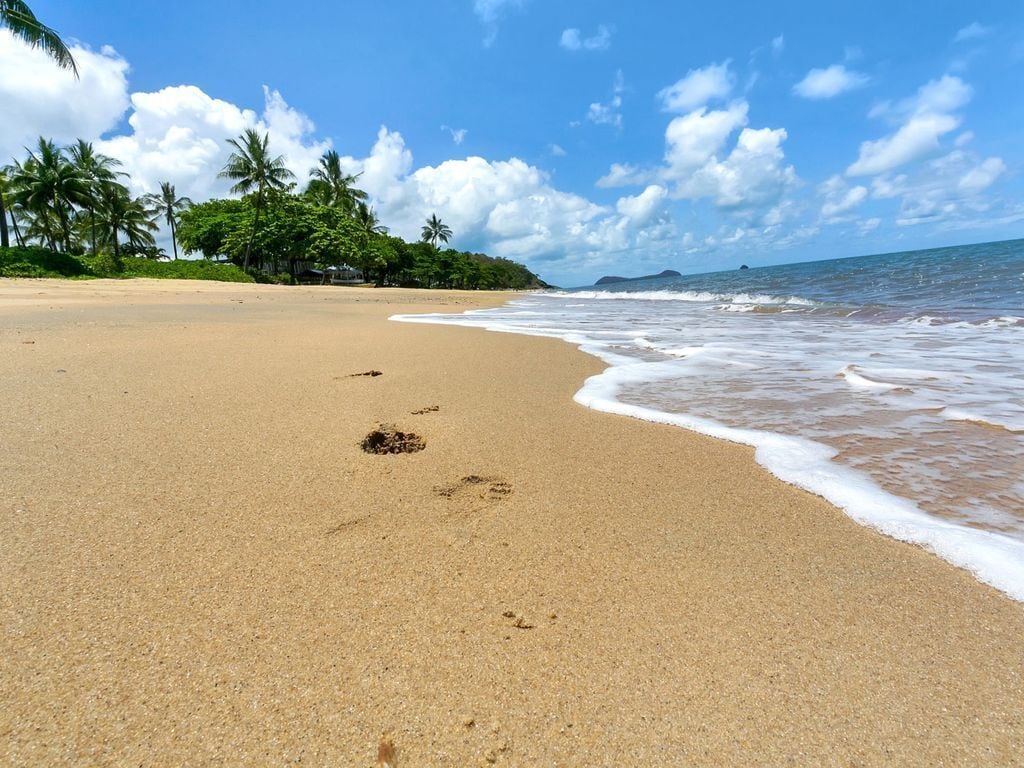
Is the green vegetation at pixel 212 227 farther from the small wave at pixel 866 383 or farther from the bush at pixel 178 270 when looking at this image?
the small wave at pixel 866 383

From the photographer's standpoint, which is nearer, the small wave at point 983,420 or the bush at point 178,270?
the small wave at point 983,420

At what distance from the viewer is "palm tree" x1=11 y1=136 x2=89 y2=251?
30250 millimetres

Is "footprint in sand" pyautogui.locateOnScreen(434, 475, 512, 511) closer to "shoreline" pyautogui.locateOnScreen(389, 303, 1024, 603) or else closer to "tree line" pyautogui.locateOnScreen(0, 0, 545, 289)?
"shoreline" pyautogui.locateOnScreen(389, 303, 1024, 603)

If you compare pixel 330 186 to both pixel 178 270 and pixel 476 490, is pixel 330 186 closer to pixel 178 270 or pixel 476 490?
pixel 178 270

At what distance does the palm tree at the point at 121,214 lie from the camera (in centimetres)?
3809

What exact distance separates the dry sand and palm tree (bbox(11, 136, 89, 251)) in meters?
40.8

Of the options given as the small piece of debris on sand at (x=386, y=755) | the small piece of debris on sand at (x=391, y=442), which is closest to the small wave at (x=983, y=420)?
the small piece of debris on sand at (x=391, y=442)

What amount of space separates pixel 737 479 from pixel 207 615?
2.25 metres

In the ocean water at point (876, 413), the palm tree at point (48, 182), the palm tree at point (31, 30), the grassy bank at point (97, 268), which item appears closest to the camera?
the ocean water at point (876, 413)

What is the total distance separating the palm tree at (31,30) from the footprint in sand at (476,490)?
2408 cm

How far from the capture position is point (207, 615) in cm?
134

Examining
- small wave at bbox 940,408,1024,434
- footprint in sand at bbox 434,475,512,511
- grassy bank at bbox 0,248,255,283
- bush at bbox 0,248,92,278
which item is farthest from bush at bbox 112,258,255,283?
small wave at bbox 940,408,1024,434

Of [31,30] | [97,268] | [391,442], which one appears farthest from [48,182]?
[391,442]

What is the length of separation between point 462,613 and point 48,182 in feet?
142
